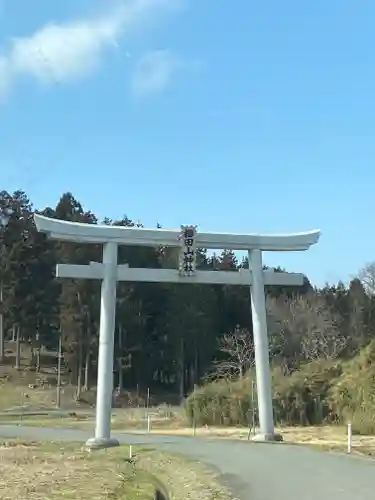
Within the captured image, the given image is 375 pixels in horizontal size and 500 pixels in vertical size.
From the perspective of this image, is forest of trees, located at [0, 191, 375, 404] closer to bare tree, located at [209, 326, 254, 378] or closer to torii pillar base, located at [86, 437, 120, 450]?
bare tree, located at [209, 326, 254, 378]

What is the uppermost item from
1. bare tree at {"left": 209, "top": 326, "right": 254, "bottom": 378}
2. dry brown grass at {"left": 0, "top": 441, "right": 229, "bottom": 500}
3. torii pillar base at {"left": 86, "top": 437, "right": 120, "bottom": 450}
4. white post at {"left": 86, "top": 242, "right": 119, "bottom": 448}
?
bare tree at {"left": 209, "top": 326, "right": 254, "bottom": 378}

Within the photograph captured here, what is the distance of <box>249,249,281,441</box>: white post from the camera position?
26484mm

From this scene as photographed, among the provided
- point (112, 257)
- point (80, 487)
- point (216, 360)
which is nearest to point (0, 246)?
point (216, 360)

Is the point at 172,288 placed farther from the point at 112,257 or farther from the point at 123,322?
the point at 112,257

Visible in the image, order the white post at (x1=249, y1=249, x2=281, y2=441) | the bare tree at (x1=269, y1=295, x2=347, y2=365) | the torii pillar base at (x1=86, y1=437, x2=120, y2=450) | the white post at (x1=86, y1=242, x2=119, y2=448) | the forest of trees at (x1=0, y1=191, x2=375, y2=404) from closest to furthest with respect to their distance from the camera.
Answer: the torii pillar base at (x1=86, y1=437, x2=120, y2=450)
the white post at (x1=86, y1=242, x2=119, y2=448)
the white post at (x1=249, y1=249, x2=281, y2=441)
the bare tree at (x1=269, y1=295, x2=347, y2=365)
the forest of trees at (x1=0, y1=191, x2=375, y2=404)

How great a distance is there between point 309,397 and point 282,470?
767 inches

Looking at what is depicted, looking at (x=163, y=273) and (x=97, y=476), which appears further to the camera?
(x=163, y=273)

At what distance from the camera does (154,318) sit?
207 feet

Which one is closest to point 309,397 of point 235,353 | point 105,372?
point 105,372

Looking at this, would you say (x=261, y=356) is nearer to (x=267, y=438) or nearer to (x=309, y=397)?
(x=267, y=438)

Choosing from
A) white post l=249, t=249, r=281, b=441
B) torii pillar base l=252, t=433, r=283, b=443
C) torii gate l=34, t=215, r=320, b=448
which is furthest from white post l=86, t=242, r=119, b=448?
white post l=249, t=249, r=281, b=441

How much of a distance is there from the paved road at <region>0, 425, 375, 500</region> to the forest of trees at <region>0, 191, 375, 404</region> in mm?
30133

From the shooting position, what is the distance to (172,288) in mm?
63875

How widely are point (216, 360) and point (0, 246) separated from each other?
73.3 feet
